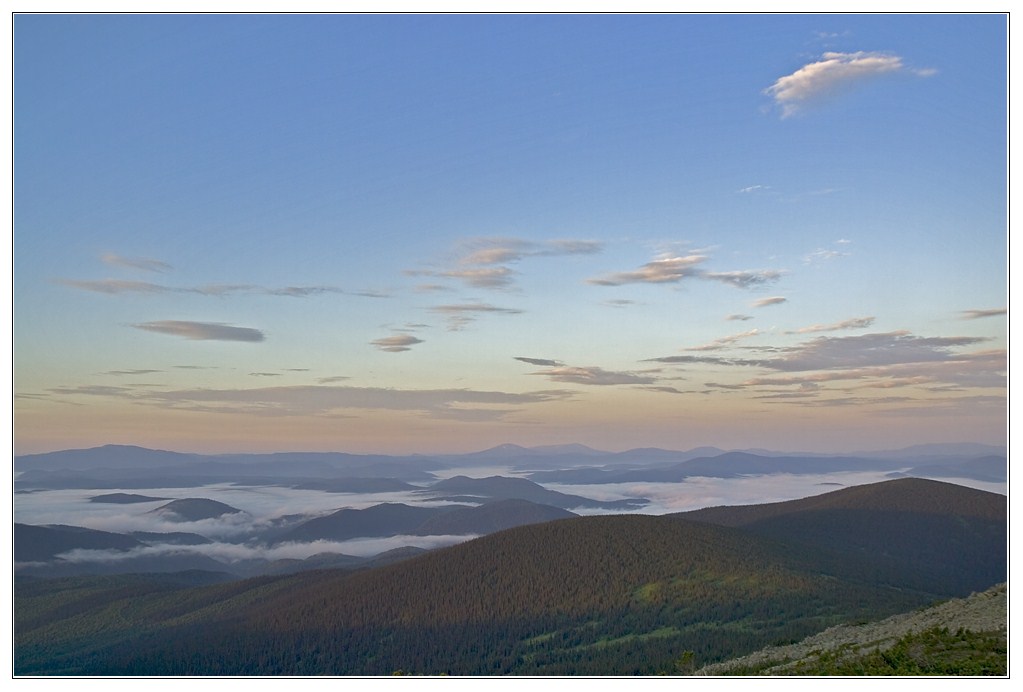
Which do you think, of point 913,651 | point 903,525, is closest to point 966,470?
point 903,525

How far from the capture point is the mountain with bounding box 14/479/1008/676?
8331 cm

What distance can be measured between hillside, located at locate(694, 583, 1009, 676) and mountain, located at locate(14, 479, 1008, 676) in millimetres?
42498

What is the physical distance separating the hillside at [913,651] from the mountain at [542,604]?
139 feet

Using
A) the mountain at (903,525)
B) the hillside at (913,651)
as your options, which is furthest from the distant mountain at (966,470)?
the hillside at (913,651)

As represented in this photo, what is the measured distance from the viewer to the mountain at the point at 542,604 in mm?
83312

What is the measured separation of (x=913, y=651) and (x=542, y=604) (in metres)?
85.1

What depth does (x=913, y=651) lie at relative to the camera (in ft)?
65.9

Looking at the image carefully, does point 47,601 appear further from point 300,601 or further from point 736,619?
point 736,619

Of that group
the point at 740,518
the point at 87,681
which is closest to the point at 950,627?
the point at 87,681

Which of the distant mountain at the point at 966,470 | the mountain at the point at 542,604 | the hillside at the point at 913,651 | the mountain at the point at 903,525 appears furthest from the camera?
the distant mountain at the point at 966,470

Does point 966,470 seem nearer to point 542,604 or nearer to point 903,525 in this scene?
point 903,525

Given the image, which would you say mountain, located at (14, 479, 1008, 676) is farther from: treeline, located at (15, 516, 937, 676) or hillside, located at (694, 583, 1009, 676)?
hillside, located at (694, 583, 1009, 676)

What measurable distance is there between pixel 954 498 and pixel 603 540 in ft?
283

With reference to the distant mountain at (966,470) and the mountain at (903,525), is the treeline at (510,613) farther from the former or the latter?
the distant mountain at (966,470)
